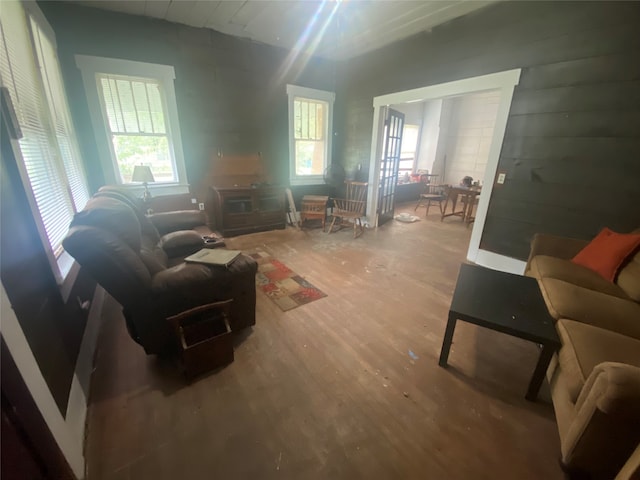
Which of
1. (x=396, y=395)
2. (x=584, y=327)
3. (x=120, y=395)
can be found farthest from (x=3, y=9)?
(x=584, y=327)

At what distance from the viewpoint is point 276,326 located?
2.07 meters

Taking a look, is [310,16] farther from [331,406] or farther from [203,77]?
[331,406]

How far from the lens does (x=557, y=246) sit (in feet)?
7.52

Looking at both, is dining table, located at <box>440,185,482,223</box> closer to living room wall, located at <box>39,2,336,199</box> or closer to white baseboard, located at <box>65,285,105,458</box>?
living room wall, located at <box>39,2,336,199</box>

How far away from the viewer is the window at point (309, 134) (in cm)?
459

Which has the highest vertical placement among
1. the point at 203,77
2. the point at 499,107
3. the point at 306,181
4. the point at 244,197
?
the point at 203,77

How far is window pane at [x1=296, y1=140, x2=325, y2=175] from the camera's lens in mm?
4898

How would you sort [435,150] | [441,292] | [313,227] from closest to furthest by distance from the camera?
1. [441,292]
2. [313,227]
3. [435,150]

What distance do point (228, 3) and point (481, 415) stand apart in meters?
4.27

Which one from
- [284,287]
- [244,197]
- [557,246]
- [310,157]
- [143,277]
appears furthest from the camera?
[310,157]

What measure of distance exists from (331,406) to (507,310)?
3.83 feet

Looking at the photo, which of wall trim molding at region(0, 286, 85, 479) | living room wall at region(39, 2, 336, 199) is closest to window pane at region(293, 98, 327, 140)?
living room wall at region(39, 2, 336, 199)

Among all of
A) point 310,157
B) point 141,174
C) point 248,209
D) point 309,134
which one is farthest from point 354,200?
point 141,174

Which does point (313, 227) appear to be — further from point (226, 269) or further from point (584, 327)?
point (584, 327)
